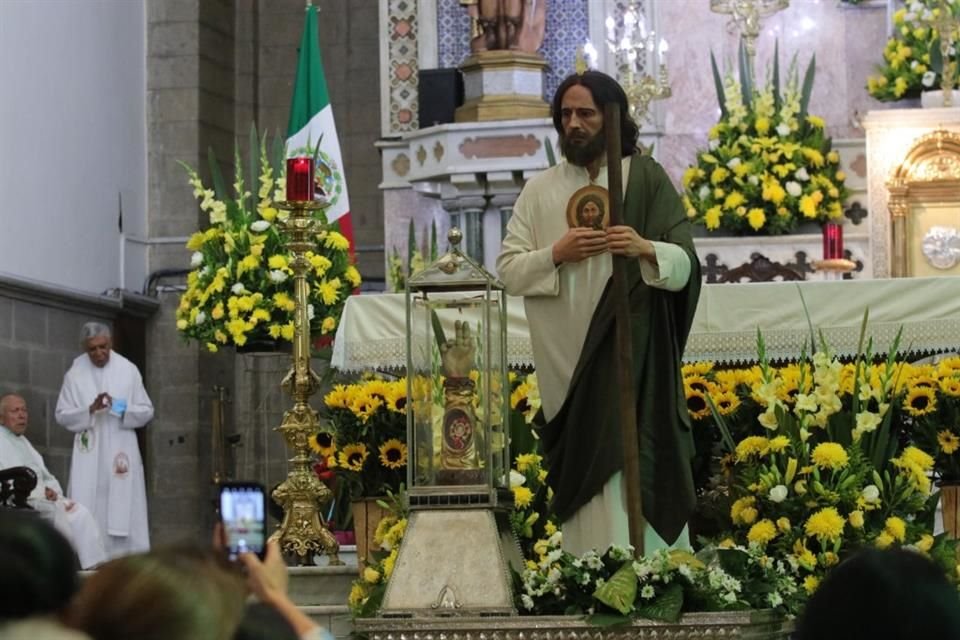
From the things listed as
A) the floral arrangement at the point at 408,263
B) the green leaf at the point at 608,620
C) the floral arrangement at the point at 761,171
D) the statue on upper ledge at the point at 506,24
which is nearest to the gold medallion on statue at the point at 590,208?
the green leaf at the point at 608,620

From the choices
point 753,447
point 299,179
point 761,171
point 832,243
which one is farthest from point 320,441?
point 761,171

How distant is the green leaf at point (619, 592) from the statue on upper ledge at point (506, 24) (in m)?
8.42

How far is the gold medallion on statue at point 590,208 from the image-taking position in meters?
6.01

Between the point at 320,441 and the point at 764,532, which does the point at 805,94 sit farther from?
the point at 764,532

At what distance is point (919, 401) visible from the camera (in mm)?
7086

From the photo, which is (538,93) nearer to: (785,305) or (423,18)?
(423,18)

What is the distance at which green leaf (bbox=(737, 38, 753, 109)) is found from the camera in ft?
39.2

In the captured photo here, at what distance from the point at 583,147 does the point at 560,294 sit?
418 millimetres

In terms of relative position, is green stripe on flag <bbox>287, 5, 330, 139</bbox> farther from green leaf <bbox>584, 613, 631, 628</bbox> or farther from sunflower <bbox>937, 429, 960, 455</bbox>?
green leaf <bbox>584, 613, 631, 628</bbox>

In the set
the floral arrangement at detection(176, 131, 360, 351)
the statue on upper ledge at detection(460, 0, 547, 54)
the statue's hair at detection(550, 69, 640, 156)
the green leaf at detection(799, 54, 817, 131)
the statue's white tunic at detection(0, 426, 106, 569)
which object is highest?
the statue on upper ledge at detection(460, 0, 547, 54)

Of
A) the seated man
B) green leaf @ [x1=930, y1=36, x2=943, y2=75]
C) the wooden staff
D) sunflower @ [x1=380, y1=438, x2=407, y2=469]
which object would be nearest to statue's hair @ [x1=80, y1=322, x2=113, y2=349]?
the seated man

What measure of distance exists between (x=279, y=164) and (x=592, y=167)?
578cm

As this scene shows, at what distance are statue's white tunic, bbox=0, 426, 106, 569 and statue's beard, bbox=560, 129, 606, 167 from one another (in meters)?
5.85

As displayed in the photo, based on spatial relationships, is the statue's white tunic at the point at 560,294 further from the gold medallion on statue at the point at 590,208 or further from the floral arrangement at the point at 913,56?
the floral arrangement at the point at 913,56
